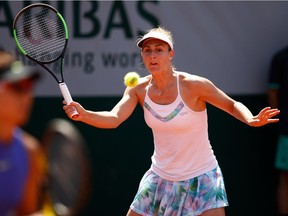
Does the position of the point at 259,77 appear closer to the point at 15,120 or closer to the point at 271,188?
the point at 271,188

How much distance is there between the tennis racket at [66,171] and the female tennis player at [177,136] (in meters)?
1.56

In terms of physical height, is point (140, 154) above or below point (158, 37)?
below

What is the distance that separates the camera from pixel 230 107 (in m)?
4.98

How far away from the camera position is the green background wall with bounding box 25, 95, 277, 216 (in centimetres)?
652

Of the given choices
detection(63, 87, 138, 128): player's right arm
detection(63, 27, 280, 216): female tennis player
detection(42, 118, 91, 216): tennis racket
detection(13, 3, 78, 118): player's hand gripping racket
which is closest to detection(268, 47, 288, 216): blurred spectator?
detection(63, 27, 280, 216): female tennis player

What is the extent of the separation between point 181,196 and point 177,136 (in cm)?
35

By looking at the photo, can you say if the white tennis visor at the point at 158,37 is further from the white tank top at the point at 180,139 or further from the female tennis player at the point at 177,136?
the white tank top at the point at 180,139

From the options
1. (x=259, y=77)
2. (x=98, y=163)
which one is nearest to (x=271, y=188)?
(x=259, y=77)

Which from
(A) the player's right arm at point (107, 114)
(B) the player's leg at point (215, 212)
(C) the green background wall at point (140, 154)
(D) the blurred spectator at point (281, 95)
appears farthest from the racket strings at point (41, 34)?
(D) the blurred spectator at point (281, 95)

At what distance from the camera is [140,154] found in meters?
6.55

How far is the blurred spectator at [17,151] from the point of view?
10.1 feet

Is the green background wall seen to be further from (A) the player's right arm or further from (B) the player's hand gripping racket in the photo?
(A) the player's right arm

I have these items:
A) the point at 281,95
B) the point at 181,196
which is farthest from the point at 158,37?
the point at 281,95

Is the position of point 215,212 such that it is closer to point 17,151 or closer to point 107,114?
point 107,114
